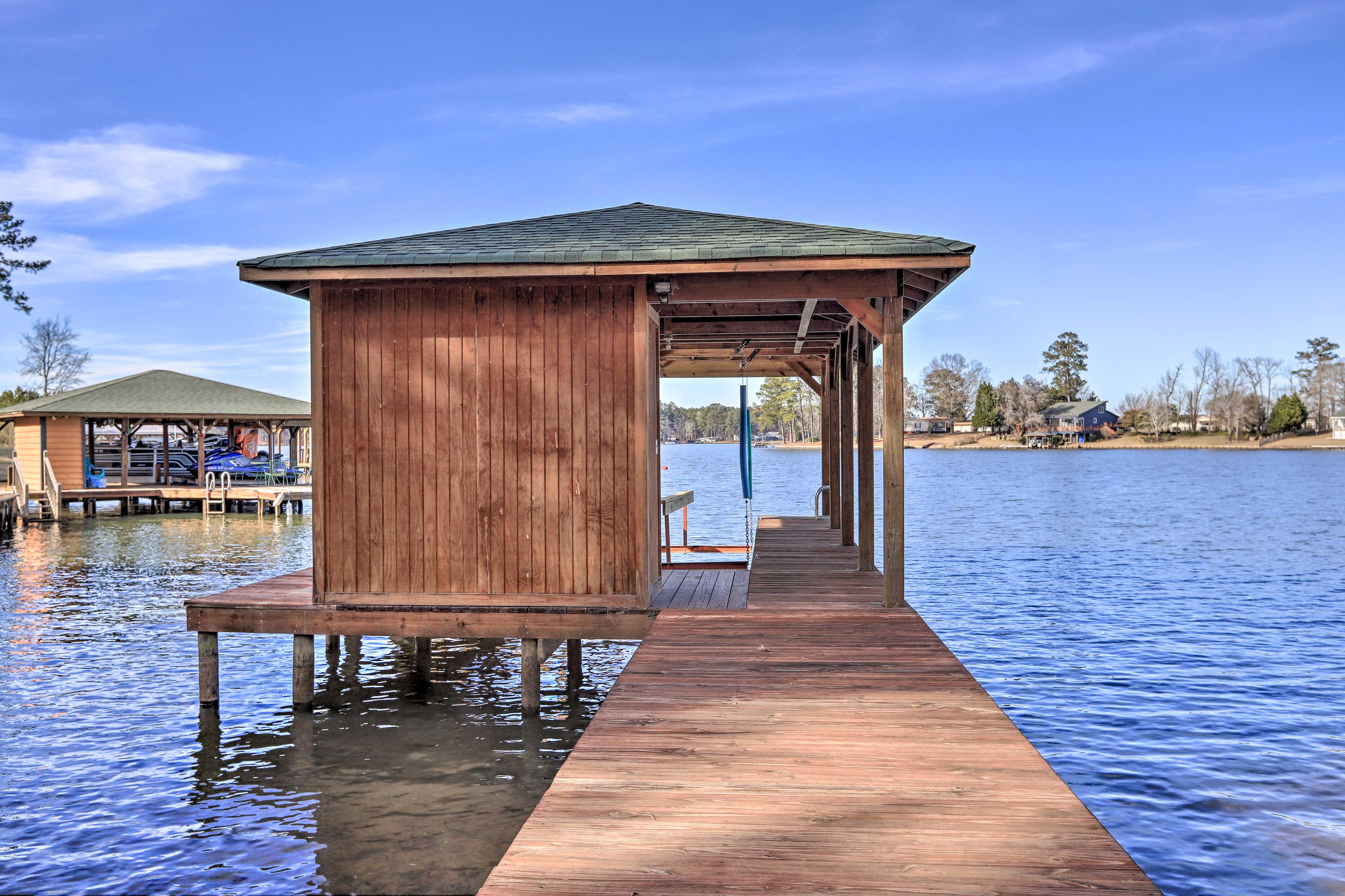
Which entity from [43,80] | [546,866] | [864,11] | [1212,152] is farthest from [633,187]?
[546,866]

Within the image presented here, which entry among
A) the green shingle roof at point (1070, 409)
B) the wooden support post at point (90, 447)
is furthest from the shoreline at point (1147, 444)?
the wooden support post at point (90, 447)

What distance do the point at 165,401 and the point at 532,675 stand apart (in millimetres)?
35789

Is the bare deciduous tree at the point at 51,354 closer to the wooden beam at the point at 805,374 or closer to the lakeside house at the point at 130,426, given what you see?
the lakeside house at the point at 130,426

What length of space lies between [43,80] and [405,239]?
158ft

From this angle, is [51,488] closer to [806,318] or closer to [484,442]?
[484,442]

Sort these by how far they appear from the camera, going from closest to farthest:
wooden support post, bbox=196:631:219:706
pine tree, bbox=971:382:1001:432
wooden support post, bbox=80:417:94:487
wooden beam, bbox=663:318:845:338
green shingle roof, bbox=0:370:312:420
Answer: wooden support post, bbox=196:631:219:706, wooden beam, bbox=663:318:845:338, green shingle roof, bbox=0:370:312:420, wooden support post, bbox=80:417:94:487, pine tree, bbox=971:382:1001:432

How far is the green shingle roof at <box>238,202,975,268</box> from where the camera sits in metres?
8.42

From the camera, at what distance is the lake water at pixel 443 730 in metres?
7.00

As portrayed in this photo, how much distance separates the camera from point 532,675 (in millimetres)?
9703

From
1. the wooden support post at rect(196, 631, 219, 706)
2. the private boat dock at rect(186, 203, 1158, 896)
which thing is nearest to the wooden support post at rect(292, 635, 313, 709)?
the private boat dock at rect(186, 203, 1158, 896)

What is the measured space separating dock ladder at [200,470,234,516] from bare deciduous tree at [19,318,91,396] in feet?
163

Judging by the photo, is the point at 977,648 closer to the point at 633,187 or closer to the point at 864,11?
the point at 864,11

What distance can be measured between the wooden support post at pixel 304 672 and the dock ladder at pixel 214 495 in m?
28.5

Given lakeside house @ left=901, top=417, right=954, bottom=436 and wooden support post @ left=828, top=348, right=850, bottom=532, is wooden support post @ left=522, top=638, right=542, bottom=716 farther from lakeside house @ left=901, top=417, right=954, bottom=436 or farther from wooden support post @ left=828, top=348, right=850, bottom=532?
lakeside house @ left=901, top=417, right=954, bottom=436
